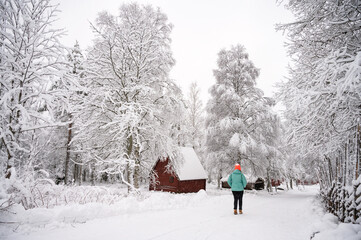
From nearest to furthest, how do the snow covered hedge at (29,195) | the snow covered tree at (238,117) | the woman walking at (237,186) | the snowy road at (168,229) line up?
the snowy road at (168,229) → the snow covered hedge at (29,195) → the woman walking at (237,186) → the snow covered tree at (238,117)

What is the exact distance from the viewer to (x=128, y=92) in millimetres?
10695

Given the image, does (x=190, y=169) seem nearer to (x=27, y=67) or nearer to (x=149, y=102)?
(x=149, y=102)

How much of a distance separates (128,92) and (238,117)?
11.0m

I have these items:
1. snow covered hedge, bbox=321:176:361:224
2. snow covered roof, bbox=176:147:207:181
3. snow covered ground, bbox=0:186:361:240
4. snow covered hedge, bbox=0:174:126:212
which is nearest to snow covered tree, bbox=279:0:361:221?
snow covered hedge, bbox=321:176:361:224

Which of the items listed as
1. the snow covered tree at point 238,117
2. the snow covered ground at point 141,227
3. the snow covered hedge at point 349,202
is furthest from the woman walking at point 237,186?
the snow covered tree at point 238,117

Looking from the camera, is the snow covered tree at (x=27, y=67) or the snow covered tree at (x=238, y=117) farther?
the snow covered tree at (x=238, y=117)

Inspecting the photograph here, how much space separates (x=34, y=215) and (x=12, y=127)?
229 centimetres

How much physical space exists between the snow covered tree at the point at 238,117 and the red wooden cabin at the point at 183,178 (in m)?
2.71

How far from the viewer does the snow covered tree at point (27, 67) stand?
16.1ft

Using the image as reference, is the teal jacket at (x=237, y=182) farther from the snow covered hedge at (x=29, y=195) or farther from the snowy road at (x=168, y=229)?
the snow covered hedge at (x=29, y=195)

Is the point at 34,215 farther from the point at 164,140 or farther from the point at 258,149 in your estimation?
the point at 258,149

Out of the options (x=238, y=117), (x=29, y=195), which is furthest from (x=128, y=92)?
(x=238, y=117)

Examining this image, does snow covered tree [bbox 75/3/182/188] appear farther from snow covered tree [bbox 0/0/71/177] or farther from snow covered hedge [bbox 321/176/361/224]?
snow covered hedge [bbox 321/176/361/224]

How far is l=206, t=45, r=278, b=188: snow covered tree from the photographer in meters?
16.2
